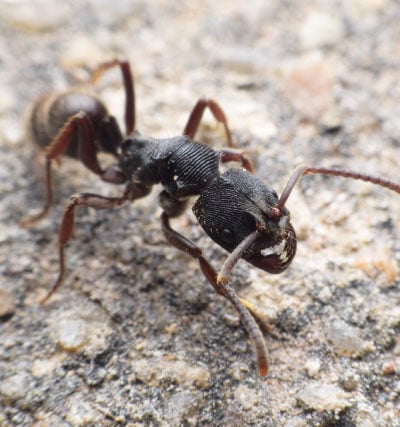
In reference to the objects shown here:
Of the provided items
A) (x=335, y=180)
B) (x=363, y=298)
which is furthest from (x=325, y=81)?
(x=363, y=298)

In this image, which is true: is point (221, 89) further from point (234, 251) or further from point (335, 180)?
point (234, 251)

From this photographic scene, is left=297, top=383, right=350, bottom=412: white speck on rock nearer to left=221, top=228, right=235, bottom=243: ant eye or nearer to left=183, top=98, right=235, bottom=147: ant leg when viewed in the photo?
left=221, top=228, right=235, bottom=243: ant eye

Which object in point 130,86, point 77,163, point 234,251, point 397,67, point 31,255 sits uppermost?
point 397,67

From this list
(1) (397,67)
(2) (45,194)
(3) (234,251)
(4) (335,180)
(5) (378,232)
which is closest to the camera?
(3) (234,251)

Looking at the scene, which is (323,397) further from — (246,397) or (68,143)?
(68,143)

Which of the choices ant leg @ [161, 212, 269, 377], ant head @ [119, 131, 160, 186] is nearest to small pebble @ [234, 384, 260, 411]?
ant leg @ [161, 212, 269, 377]

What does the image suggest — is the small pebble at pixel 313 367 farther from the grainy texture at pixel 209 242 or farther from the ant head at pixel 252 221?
the ant head at pixel 252 221

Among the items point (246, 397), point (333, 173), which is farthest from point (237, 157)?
point (246, 397)
